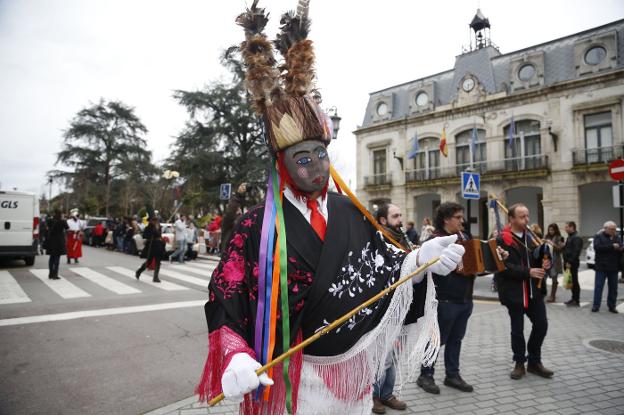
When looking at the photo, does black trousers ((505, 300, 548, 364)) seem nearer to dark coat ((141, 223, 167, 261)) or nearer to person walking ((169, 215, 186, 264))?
dark coat ((141, 223, 167, 261))

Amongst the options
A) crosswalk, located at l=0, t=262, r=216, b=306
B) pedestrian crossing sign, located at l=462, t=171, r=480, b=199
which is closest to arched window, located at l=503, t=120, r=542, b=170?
pedestrian crossing sign, located at l=462, t=171, r=480, b=199

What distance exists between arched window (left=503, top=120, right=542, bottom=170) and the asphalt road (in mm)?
20621

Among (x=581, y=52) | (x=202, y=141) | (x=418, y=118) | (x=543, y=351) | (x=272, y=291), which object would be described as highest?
(x=581, y=52)

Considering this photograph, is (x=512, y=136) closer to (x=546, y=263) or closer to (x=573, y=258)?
(x=573, y=258)

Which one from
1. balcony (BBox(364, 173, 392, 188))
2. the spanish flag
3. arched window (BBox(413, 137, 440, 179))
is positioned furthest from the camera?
balcony (BBox(364, 173, 392, 188))

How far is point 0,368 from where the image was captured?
13.9 feet

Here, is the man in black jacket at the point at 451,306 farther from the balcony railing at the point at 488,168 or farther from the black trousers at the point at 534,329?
the balcony railing at the point at 488,168

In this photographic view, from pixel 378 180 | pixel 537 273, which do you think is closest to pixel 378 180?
pixel 378 180

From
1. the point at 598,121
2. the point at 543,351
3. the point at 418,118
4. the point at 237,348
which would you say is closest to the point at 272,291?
the point at 237,348

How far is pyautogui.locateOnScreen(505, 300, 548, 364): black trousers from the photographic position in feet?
13.8

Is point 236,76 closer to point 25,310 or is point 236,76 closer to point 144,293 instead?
point 144,293

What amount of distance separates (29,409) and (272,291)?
3.02m

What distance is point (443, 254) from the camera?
5.98 feet

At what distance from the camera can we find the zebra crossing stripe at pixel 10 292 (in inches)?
293
